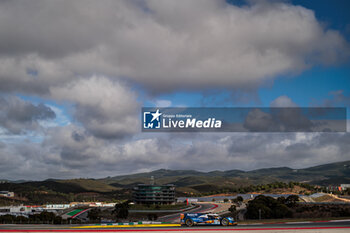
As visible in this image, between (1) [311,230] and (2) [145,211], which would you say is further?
(2) [145,211]

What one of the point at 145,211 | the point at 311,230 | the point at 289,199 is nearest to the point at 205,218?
the point at 311,230

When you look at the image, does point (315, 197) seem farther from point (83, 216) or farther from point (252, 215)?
point (83, 216)

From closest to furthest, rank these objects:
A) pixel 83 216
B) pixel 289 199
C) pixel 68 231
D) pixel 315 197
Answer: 1. pixel 68 231
2. pixel 289 199
3. pixel 83 216
4. pixel 315 197

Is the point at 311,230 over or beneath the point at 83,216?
over

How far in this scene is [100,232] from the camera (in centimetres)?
4016

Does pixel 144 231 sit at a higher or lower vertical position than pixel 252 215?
higher

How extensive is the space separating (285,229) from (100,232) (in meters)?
22.2

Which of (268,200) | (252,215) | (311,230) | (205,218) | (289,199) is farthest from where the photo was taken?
(289,199)

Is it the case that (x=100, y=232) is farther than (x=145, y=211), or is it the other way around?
(x=145, y=211)

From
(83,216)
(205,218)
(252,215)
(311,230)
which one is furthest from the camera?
(83,216)

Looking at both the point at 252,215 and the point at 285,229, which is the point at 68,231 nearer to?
the point at 285,229

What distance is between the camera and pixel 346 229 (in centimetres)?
3978

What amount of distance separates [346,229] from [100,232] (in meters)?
29.7

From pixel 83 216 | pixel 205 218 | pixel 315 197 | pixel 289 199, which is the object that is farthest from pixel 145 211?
pixel 205 218
